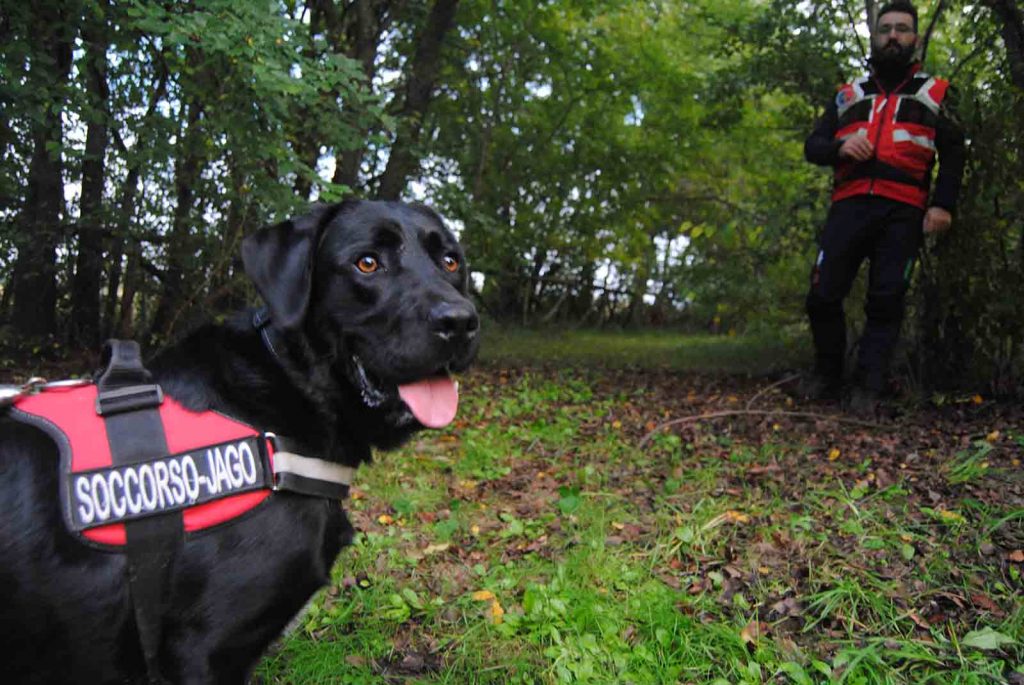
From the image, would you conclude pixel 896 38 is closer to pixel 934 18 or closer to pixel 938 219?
pixel 934 18

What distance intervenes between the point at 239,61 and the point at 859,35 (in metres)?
5.38

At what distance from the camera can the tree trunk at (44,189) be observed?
195 inches

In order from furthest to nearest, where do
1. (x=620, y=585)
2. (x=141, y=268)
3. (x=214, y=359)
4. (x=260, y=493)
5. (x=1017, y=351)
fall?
(x=141, y=268)
(x=1017, y=351)
(x=620, y=585)
(x=214, y=359)
(x=260, y=493)

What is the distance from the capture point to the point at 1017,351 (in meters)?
4.65

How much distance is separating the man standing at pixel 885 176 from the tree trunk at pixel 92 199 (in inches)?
198

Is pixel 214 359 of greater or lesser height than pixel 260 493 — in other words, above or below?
above

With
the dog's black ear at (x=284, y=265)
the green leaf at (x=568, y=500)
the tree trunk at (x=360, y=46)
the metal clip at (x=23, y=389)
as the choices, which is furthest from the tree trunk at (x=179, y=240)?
the metal clip at (x=23, y=389)

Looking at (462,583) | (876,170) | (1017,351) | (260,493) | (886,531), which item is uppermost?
(876,170)

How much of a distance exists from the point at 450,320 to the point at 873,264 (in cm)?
420

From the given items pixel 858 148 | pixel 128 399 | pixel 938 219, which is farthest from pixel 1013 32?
pixel 128 399

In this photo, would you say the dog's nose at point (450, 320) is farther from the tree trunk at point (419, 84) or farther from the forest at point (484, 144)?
the tree trunk at point (419, 84)

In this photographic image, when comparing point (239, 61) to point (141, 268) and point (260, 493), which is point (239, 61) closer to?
point (260, 493)

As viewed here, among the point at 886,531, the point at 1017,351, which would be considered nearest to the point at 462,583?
the point at 886,531

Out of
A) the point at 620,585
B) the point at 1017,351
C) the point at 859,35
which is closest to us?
the point at 620,585
